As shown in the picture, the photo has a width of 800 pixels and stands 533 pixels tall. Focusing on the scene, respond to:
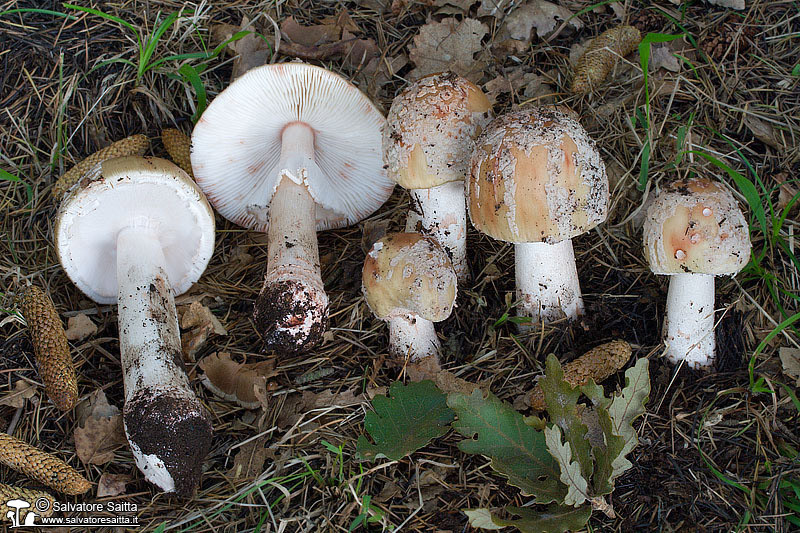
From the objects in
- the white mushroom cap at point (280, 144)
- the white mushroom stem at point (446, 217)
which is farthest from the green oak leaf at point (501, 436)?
the white mushroom cap at point (280, 144)

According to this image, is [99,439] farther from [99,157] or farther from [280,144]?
[280,144]

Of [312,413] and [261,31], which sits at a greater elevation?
[261,31]

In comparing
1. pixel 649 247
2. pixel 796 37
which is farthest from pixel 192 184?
pixel 796 37

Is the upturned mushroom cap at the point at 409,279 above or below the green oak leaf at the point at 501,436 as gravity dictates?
above

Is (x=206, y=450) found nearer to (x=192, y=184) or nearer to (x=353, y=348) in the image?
(x=353, y=348)

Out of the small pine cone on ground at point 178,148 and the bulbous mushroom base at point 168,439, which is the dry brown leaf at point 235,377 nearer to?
the bulbous mushroom base at point 168,439
